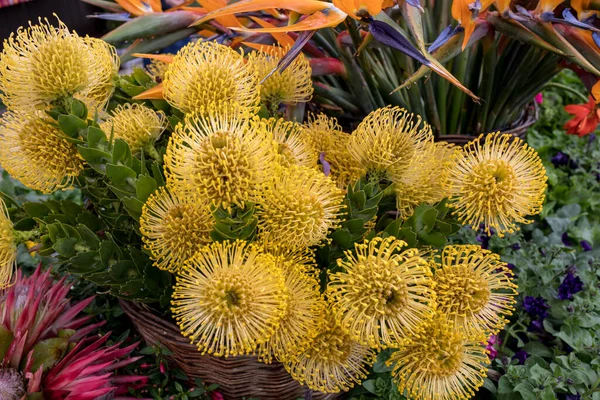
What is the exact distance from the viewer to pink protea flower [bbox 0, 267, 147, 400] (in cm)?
50

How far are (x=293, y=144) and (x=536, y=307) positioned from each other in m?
0.47

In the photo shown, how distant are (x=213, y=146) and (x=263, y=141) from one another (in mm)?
44

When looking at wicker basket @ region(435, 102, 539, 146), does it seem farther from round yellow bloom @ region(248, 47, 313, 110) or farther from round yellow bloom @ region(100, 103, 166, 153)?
round yellow bloom @ region(100, 103, 166, 153)

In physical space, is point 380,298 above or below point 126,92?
below

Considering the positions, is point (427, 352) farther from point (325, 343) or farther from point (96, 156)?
point (96, 156)

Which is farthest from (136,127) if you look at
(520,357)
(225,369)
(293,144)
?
(520,357)

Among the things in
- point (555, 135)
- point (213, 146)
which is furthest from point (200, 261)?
point (555, 135)

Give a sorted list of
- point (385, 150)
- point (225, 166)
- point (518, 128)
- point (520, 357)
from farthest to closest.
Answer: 1. point (518, 128)
2. point (520, 357)
3. point (385, 150)
4. point (225, 166)

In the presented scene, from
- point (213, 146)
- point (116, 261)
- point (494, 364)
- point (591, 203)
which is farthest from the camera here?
point (591, 203)

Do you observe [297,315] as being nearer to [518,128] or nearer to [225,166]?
[225,166]

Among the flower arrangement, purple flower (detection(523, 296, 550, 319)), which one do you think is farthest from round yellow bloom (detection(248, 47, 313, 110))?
purple flower (detection(523, 296, 550, 319))

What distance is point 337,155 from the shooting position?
22.8 inches

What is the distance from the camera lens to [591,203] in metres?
1.04

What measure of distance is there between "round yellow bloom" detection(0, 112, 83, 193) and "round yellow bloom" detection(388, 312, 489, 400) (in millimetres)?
386
